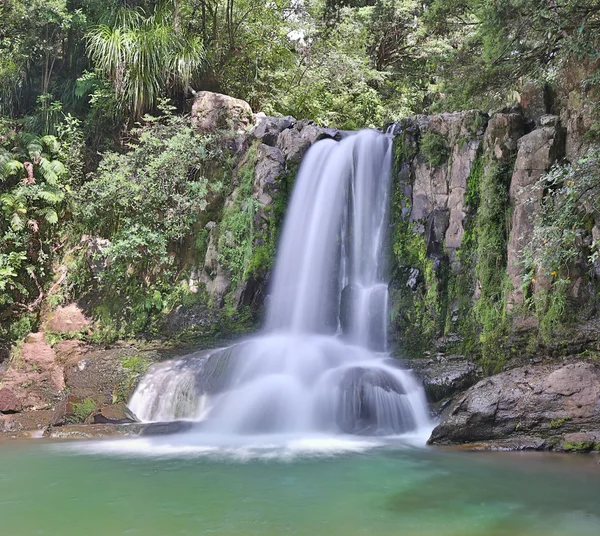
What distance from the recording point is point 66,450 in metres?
7.50

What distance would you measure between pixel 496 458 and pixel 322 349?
13.5 ft

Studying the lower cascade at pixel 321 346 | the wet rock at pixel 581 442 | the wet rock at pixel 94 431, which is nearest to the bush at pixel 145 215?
the lower cascade at pixel 321 346

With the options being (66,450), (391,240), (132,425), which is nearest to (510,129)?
(391,240)

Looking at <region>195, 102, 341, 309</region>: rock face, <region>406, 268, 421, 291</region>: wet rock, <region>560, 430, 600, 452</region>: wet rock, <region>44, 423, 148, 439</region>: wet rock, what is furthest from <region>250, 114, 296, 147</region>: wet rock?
<region>560, 430, 600, 452</region>: wet rock

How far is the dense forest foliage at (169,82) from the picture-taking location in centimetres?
1166

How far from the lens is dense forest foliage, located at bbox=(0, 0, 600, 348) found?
38.2 feet

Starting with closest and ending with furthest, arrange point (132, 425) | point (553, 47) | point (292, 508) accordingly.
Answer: point (292, 508) < point (132, 425) < point (553, 47)

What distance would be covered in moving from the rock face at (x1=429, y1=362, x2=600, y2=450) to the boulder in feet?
33.0

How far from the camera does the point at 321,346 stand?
10352 mm

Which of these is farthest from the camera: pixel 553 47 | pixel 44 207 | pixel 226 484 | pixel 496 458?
pixel 44 207

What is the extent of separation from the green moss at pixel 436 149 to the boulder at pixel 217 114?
5.65 m

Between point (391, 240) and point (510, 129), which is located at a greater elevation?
point (510, 129)

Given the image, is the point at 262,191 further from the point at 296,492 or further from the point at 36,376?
the point at 296,492

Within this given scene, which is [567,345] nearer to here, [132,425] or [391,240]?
[391,240]
